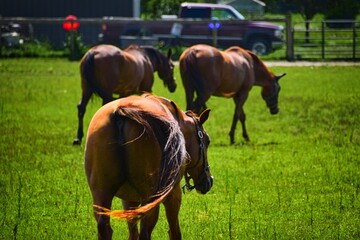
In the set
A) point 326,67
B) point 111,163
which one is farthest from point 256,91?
point 111,163

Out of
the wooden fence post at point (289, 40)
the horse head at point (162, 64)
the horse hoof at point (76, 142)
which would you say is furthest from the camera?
the wooden fence post at point (289, 40)

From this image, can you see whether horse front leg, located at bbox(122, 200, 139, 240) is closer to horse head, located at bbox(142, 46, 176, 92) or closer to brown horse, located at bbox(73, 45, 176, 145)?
brown horse, located at bbox(73, 45, 176, 145)

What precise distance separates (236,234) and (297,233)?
539 millimetres

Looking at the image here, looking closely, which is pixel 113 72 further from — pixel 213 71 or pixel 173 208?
pixel 173 208

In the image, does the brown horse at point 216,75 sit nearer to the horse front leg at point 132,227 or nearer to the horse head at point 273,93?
the horse head at point 273,93

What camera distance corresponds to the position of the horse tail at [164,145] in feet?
19.7

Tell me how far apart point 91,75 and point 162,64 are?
4.09 meters

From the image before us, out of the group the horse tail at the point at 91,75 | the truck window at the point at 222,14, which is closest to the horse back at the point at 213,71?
the horse tail at the point at 91,75

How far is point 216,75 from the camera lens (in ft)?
51.6

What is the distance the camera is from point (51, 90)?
2333 centimetres

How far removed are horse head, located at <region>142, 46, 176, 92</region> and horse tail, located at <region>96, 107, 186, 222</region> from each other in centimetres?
1213

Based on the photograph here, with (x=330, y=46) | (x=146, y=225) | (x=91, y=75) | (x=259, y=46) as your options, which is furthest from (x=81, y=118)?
(x=330, y=46)

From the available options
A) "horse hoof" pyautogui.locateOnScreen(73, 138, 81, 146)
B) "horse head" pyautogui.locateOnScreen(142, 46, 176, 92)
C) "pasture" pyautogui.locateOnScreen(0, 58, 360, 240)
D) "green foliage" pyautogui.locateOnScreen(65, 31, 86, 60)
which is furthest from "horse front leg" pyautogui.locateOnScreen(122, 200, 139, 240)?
"green foliage" pyautogui.locateOnScreen(65, 31, 86, 60)

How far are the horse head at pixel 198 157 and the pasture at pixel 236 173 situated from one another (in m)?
0.96
